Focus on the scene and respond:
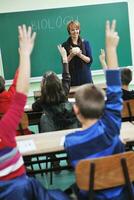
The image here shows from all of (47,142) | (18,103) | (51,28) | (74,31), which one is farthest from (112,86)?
(51,28)

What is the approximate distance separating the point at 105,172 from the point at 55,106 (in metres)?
1.55

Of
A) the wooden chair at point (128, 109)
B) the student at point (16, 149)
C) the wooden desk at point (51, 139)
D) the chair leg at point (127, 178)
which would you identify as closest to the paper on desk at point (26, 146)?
the wooden desk at point (51, 139)

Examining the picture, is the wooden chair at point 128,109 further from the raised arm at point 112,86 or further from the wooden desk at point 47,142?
the raised arm at point 112,86

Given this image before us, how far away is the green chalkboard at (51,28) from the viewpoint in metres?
7.07

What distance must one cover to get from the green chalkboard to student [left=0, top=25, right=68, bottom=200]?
511cm

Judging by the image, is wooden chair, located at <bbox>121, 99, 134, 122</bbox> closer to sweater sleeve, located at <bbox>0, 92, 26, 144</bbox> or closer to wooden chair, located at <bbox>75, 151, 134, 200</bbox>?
wooden chair, located at <bbox>75, 151, 134, 200</bbox>

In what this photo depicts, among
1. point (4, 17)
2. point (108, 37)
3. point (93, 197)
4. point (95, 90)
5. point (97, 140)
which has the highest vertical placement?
point (4, 17)

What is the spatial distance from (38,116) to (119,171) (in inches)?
94.0

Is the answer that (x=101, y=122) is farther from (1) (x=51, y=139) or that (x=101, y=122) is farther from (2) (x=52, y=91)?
(2) (x=52, y=91)

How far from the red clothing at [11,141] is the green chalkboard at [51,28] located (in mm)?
5179

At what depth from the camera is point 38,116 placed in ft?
14.5

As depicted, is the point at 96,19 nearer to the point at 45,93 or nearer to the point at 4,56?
the point at 4,56

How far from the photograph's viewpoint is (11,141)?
200 cm

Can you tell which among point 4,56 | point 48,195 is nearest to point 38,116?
point 48,195
